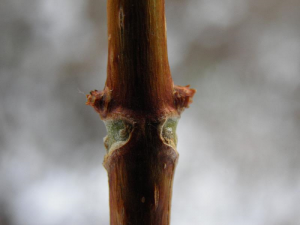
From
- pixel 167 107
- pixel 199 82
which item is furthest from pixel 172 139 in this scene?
pixel 199 82

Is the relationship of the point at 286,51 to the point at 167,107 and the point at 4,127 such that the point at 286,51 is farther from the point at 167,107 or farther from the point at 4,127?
the point at 4,127

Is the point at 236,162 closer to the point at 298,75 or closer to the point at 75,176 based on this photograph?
the point at 298,75

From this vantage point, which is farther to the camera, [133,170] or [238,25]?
[238,25]

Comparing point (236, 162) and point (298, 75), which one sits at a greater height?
point (298, 75)

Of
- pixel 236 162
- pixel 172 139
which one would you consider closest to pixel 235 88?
pixel 236 162

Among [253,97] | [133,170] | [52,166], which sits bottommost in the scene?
[133,170]

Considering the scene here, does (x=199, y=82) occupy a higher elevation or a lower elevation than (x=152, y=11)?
higher
